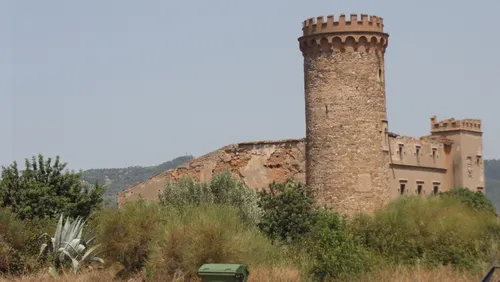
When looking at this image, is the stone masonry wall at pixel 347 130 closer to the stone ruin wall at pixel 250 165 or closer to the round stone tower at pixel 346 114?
the round stone tower at pixel 346 114

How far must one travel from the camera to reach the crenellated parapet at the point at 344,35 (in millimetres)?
36188

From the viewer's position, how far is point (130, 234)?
1075 inches

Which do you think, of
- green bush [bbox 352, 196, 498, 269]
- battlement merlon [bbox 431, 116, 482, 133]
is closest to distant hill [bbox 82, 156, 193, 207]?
battlement merlon [bbox 431, 116, 482, 133]

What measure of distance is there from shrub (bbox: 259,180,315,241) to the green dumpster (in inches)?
487

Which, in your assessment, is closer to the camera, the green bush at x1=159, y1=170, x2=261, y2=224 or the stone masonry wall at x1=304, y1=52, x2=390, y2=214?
the green bush at x1=159, y1=170, x2=261, y2=224

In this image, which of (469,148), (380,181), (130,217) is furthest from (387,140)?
(130,217)

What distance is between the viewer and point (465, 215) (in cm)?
3148

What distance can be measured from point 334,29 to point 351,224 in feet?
26.1

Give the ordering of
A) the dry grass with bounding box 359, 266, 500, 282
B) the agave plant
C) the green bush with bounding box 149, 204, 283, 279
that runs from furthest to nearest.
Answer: the agave plant < the green bush with bounding box 149, 204, 283, 279 < the dry grass with bounding box 359, 266, 500, 282

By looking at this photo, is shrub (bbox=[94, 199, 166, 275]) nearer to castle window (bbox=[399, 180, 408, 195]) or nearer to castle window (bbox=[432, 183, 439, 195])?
castle window (bbox=[399, 180, 408, 195])

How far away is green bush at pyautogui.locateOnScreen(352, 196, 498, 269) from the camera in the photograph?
28.8 meters

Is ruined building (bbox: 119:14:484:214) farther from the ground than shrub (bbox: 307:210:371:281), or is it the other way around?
ruined building (bbox: 119:14:484:214)

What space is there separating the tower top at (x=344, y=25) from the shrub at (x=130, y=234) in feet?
38.6

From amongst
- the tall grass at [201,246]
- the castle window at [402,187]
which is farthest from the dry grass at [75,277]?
the castle window at [402,187]
